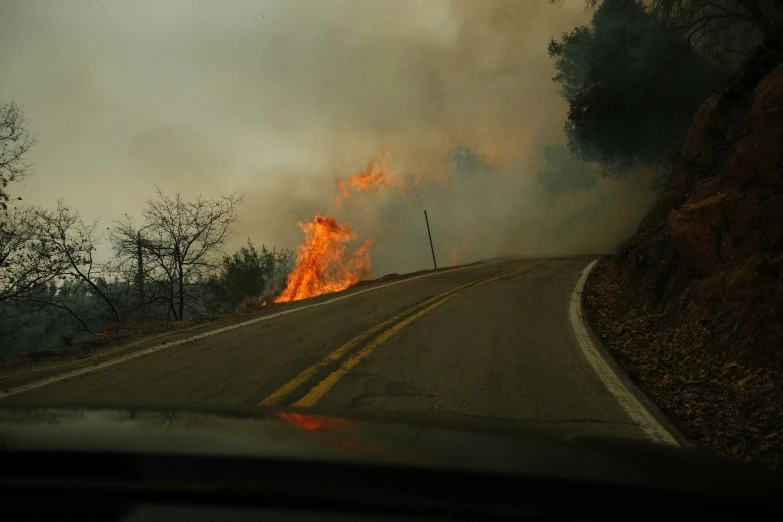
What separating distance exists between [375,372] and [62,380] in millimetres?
3997

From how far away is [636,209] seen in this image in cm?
4716

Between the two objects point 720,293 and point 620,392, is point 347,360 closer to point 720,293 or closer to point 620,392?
point 620,392

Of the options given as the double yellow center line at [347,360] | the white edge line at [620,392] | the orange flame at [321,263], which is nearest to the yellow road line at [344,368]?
the double yellow center line at [347,360]

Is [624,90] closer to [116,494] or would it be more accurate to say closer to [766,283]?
[766,283]

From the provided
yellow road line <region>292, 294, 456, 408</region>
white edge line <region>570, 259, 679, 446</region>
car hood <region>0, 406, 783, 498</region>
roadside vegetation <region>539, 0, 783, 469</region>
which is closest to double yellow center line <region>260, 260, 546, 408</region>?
yellow road line <region>292, 294, 456, 408</region>

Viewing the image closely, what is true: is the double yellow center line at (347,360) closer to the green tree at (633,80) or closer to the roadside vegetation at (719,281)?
the roadside vegetation at (719,281)

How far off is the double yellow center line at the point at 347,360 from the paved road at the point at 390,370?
0.06ft

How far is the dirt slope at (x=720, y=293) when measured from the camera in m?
5.81

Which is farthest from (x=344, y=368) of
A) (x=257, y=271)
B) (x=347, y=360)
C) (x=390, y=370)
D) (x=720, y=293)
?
(x=257, y=271)

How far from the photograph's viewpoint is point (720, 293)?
856 centimetres

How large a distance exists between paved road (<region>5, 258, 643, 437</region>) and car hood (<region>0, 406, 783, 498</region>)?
7.74 ft

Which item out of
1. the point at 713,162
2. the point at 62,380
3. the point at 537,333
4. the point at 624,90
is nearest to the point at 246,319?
the point at 62,380

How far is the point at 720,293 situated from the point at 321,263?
1082 inches

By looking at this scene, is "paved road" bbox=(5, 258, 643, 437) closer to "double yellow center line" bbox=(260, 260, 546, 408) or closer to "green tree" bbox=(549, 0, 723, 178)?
"double yellow center line" bbox=(260, 260, 546, 408)
